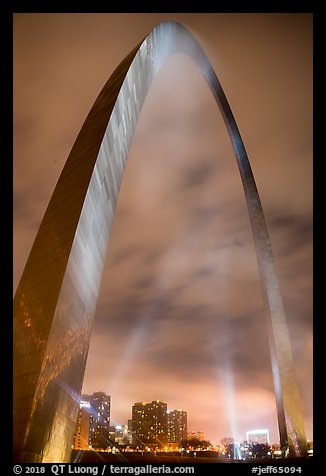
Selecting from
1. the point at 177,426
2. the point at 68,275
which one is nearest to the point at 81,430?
the point at 177,426

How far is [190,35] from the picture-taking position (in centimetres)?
1920

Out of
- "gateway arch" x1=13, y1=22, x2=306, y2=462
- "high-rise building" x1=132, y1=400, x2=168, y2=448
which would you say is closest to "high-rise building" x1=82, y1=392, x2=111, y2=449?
"high-rise building" x1=132, y1=400, x2=168, y2=448

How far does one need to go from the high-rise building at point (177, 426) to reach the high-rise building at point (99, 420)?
602 inches

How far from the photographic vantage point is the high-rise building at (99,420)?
9588 cm

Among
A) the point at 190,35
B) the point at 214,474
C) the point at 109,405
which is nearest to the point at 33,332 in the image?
the point at 214,474

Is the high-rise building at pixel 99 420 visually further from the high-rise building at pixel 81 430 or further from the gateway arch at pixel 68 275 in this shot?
the gateway arch at pixel 68 275

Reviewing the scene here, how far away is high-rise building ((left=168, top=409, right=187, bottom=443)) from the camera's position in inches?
4596

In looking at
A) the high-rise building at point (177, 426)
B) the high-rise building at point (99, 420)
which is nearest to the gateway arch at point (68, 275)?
the high-rise building at point (99, 420)

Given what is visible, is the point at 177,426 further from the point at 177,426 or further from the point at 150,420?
the point at 150,420

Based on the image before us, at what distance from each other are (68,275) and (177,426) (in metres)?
123

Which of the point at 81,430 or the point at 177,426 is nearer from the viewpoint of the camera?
the point at 81,430

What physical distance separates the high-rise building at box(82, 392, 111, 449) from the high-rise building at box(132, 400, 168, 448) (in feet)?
22.4

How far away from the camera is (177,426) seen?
399 ft
